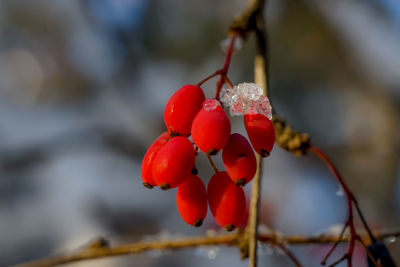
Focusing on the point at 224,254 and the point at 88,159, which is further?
the point at 88,159

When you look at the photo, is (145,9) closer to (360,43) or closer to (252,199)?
(360,43)

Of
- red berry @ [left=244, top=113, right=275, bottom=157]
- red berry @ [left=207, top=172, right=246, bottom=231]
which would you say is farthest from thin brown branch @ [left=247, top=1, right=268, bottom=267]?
red berry @ [left=244, top=113, right=275, bottom=157]

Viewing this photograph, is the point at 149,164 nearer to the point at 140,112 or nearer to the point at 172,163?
the point at 172,163

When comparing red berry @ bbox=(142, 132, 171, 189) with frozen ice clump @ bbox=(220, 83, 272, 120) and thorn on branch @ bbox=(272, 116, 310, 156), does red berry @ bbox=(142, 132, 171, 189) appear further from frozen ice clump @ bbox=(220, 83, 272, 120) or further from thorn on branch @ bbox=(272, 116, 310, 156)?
thorn on branch @ bbox=(272, 116, 310, 156)

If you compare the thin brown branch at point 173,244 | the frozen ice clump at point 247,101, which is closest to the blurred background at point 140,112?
the thin brown branch at point 173,244

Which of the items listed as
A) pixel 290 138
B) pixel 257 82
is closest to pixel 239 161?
pixel 257 82

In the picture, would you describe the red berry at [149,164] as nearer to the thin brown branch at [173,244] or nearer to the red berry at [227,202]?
the red berry at [227,202]

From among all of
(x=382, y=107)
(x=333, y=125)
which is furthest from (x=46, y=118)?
(x=382, y=107)
